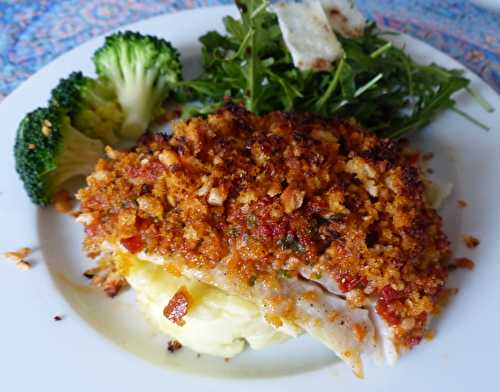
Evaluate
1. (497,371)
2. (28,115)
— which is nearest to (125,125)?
(28,115)

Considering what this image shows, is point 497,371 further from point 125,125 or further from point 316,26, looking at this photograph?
point 125,125

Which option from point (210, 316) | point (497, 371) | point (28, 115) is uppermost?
point (28, 115)

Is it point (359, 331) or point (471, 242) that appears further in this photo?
point (471, 242)

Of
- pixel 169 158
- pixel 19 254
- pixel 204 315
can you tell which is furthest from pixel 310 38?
pixel 19 254

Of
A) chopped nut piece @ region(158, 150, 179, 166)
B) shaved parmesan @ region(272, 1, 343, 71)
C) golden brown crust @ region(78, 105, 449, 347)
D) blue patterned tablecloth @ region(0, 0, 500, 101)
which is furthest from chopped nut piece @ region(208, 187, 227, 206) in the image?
blue patterned tablecloth @ region(0, 0, 500, 101)

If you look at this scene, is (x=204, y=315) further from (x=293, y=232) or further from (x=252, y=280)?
(x=293, y=232)

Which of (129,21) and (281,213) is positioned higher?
(129,21)

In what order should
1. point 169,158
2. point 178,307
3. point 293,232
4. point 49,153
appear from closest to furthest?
1. point 293,232
2. point 178,307
3. point 169,158
4. point 49,153

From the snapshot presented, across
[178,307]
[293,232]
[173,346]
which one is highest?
[293,232]
